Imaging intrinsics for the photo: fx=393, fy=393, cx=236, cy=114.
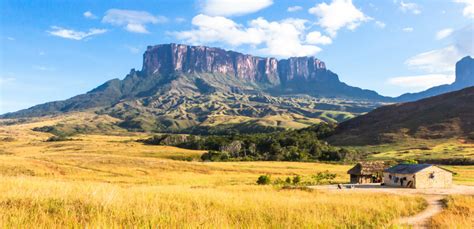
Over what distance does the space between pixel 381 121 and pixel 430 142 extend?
42.5 meters

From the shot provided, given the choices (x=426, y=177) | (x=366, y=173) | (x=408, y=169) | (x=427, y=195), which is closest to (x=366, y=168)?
(x=366, y=173)

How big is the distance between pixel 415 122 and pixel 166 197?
165837 millimetres

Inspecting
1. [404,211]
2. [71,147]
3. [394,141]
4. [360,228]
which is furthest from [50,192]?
[394,141]

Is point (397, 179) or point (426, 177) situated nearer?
point (426, 177)

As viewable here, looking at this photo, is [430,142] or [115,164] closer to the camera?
[115,164]

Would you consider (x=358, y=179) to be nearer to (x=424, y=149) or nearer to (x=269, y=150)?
(x=269, y=150)

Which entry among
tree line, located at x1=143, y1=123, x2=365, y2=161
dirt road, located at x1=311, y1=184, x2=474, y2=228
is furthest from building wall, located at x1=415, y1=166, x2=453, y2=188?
tree line, located at x1=143, y1=123, x2=365, y2=161

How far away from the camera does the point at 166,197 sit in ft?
50.0

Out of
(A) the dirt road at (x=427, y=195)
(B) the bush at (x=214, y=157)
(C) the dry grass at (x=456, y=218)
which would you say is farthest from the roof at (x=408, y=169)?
(B) the bush at (x=214, y=157)

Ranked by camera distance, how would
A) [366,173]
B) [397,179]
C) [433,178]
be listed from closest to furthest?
1. [433,178]
2. [397,179]
3. [366,173]

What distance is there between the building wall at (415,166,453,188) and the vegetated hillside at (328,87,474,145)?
3789 inches

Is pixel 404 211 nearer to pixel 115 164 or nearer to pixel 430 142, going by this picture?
pixel 115 164

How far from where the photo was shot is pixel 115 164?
6888cm

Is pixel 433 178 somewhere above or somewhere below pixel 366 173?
above
